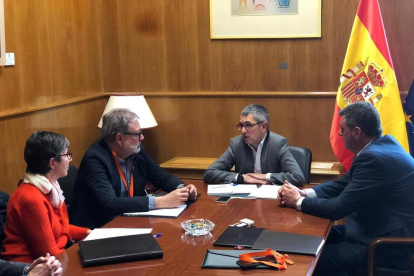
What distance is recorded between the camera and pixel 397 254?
9.61 ft

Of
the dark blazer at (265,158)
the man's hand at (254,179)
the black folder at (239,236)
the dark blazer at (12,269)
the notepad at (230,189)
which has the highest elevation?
the dark blazer at (265,158)

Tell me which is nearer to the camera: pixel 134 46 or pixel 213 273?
pixel 213 273

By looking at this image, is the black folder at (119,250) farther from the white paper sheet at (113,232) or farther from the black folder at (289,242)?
the black folder at (289,242)

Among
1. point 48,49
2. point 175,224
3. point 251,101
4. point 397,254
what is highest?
point 48,49

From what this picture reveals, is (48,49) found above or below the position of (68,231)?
above

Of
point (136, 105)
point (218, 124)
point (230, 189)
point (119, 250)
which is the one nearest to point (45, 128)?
point (136, 105)

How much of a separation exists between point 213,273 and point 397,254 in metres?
1.12

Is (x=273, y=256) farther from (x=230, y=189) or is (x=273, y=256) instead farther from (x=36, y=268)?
(x=230, y=189)

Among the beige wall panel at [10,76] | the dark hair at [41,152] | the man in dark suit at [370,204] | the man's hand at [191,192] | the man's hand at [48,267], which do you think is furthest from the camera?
the beige wall panel at [10,76]

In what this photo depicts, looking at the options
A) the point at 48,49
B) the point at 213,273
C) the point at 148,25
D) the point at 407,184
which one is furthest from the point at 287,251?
the point at 148,25

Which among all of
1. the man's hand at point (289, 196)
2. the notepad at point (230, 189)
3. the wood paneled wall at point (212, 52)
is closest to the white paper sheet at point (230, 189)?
the notepad at point (230, 189)

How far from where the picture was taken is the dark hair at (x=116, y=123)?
337cm

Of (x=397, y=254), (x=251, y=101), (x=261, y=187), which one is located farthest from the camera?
(x=251, y=101)

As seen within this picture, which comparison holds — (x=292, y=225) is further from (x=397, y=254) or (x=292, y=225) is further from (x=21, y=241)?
(x=21, y=241)
